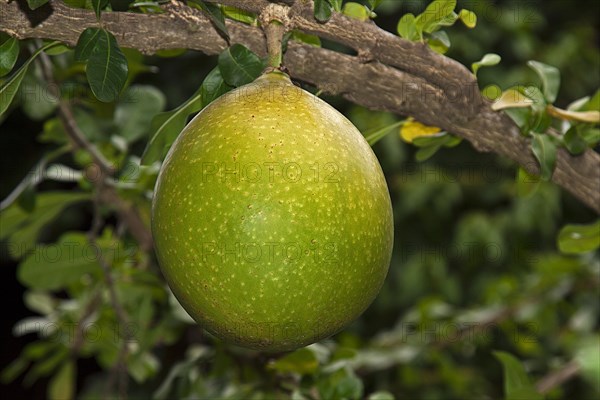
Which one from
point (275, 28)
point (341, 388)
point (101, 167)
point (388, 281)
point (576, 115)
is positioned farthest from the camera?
point (388, 281)

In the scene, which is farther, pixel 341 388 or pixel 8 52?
pixel 341 388

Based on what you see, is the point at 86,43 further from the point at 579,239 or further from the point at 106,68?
the point at 579,239

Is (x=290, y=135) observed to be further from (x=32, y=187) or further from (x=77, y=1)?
(x=32, y=187)

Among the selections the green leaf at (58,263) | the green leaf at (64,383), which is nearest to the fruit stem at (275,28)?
the green leaf at (58,263)

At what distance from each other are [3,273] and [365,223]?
10.1ft

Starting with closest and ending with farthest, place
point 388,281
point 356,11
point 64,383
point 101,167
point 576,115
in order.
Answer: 1. point 356,11
2. point 576,115
3. point 101,167
4. point 64,383
5. point 388,281

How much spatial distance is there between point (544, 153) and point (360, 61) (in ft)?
0.88

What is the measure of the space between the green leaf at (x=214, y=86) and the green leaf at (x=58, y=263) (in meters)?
0.62

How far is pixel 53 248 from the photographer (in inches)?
50.8

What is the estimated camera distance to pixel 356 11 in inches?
32.0

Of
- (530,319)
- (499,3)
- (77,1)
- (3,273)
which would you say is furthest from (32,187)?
(499,3)

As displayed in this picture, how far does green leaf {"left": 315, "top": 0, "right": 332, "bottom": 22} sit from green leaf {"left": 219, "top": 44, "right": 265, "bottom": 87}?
0.27ft

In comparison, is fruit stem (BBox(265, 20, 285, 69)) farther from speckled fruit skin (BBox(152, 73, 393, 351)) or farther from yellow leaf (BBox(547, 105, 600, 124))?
yellow leaf (BBox(547, 105, 600, 124))

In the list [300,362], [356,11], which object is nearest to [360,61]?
[356,11]
